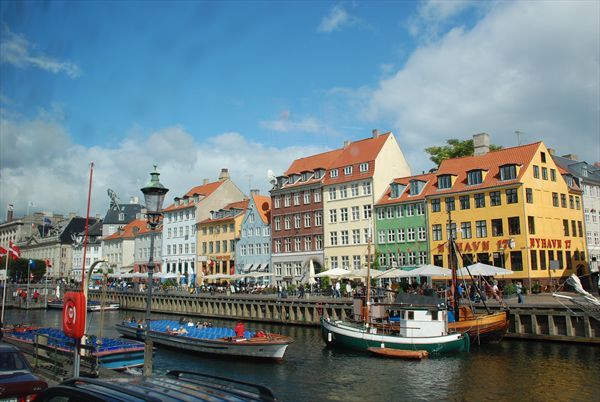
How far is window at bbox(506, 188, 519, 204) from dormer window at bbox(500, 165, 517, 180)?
1172 millimetres

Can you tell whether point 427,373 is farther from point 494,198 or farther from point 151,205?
point 494,198

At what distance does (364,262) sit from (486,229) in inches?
560

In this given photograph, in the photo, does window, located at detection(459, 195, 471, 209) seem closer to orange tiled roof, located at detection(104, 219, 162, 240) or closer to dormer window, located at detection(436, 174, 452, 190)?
dormer window, located at detection(436, 174, 452, 190)

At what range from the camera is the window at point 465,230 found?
53.2 m

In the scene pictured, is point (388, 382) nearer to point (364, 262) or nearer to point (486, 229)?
point (486, 229)

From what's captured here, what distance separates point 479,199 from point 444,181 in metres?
4.54

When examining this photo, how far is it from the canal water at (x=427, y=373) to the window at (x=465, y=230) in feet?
63.6

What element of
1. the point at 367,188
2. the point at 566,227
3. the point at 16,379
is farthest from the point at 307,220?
the point at 16,379

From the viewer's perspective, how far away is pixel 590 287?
170 feet

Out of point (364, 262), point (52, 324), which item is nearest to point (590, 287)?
point (364, 262)

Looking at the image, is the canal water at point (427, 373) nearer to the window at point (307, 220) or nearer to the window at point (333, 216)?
the window at point (333, 216)

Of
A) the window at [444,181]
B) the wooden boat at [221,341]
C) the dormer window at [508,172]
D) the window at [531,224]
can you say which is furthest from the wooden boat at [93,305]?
the window at [531,224]

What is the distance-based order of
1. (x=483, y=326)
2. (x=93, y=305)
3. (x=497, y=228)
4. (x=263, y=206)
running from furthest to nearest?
(x=263, y=206) < (x=93, y=305) < (x=497, y=228) < (x=483, y=326)

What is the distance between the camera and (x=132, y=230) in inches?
4151
